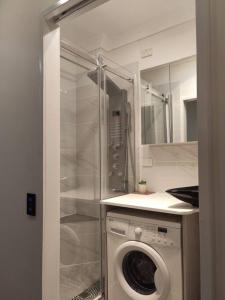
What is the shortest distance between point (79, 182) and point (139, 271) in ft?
3.45

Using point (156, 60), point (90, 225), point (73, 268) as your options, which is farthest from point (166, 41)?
point (73, 268)

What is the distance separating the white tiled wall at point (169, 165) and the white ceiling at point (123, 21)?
124cm

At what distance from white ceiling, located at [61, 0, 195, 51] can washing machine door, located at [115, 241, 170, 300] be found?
1957mm

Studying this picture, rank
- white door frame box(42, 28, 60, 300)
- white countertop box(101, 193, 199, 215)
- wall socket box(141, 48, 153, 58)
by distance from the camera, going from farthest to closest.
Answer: wall socket box(141, 48, 153, 58) < white countertop box(101, 193, 199, 215) < white door frame box(42, 28, 60, 300)

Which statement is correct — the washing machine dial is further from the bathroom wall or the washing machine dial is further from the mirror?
the mirror

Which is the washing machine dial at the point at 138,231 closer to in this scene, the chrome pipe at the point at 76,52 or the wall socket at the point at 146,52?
the chrome pipe at the point at 76,52

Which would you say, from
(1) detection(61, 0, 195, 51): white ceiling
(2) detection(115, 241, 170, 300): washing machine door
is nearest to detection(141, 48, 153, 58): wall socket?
(1) detection(61, 0, 195, 51): white ceiling

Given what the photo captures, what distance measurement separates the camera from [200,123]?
0.67 m

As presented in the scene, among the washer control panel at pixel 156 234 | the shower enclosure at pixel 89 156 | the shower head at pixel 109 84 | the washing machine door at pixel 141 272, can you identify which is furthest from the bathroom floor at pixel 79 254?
the shower head at pixel 109 84

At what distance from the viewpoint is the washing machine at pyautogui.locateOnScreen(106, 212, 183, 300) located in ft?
5.06

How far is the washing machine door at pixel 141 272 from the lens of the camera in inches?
61.7

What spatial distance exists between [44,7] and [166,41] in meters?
1.46

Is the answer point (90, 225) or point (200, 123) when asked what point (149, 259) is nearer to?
point (90, 225)

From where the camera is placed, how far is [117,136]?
2.34 metres
